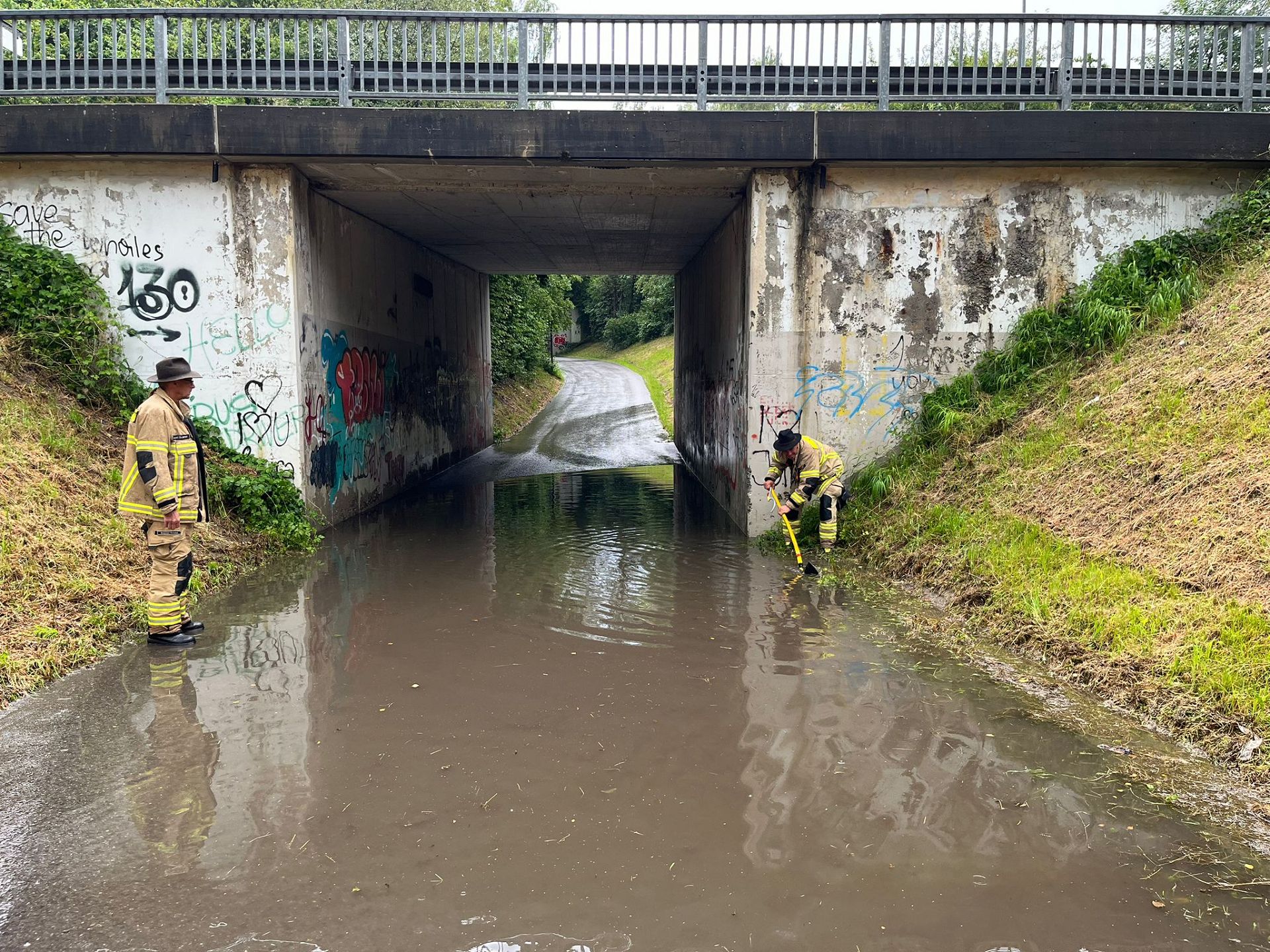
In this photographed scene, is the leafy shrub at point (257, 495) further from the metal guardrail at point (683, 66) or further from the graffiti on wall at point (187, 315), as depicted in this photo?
the metal guardrail at point (683, 66)

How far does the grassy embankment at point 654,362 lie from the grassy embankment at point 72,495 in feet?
52.5

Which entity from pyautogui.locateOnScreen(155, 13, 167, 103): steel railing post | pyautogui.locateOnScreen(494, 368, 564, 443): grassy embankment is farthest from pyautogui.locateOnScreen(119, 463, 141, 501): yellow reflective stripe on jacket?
pyautogui.locateOnScreen(494, 368, 564, 443): grassy embankment

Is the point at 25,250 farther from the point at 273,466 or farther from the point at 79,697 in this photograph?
the point at 79,697

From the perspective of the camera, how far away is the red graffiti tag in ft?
40.0

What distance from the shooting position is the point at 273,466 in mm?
10328

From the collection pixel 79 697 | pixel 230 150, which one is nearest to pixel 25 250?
pixel 230 150

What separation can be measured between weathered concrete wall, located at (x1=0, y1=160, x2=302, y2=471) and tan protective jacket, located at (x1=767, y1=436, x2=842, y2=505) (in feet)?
19.2

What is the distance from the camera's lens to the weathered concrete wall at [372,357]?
434 inches

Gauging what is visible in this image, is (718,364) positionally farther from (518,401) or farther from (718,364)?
(518,401)

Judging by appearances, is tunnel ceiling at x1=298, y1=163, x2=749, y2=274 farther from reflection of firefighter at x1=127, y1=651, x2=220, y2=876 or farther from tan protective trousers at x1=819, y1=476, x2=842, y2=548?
reflection of firefighter at x1=127, y1=651, x2=220, y2=876

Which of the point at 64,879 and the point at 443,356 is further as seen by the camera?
the point at 443,356

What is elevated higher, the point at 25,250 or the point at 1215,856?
the point at 25,250

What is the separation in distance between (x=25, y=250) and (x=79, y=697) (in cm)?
678

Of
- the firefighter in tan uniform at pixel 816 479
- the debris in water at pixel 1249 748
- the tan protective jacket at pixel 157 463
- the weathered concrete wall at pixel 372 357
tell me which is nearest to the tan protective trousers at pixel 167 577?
the tan protective jacket at pixel 157 463
